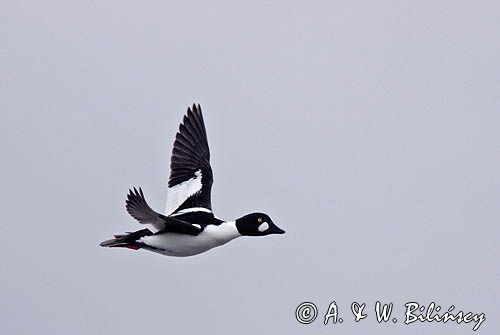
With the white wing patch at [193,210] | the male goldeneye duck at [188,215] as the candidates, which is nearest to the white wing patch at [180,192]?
the male goldeneye duck at [188,215]

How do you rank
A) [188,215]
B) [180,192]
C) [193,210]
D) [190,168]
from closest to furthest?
[188,215]
[193,210]
[180,192]
[190,168]

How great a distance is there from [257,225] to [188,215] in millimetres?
1555

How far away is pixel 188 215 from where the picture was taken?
18.7 meters

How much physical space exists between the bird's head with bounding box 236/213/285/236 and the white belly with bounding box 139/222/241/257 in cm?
13

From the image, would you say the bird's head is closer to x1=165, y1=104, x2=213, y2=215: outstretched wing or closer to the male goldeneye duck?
the male goldeneye duck

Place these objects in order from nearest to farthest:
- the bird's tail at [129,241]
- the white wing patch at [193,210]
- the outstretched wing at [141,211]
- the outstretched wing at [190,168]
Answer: the outstretched wing at [141,211] < the bird's tail at [129,241] < the white wing patch at [193,210] < the outstretched wing at [190,168]

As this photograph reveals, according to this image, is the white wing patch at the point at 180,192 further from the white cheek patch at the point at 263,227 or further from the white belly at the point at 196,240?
the white cheek patch at the point at 263,227

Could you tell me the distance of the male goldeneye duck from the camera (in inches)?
676

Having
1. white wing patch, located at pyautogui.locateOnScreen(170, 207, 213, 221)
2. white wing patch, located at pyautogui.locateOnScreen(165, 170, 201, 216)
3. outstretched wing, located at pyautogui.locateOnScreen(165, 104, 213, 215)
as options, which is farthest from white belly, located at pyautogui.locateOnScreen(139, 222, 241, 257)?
white wing patch, located at pyautogui.locateOnScreen(165, 170, 201, 216)

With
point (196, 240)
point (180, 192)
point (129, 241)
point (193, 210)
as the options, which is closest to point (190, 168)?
point (180, 192)

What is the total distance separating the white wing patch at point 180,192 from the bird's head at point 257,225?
2.36 m

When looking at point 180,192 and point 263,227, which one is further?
point 180,192

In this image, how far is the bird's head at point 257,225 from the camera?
1752 centimetres

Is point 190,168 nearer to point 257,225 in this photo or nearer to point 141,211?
point 257,225
